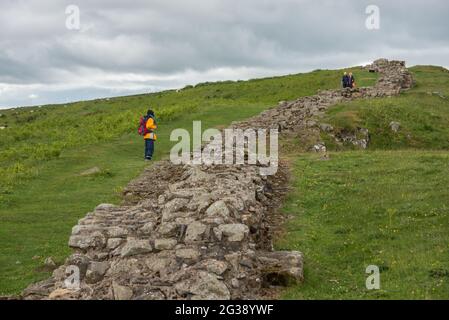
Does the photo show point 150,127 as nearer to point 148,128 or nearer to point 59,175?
point 148,128

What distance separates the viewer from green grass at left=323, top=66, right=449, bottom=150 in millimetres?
36500

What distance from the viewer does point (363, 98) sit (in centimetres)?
4541

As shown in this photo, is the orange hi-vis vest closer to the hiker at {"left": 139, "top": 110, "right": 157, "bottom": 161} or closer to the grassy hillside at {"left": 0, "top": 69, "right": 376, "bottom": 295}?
the hiker at {"left": 139, "top": 110, "right": 157, "bottom": 161}

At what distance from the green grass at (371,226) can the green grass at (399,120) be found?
30.4ft

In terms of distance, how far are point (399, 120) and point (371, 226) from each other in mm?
22986

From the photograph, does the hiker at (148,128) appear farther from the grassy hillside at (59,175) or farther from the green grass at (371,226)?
the green grass at (371,226)

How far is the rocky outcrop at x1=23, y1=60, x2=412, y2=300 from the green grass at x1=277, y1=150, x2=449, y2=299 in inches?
38.8

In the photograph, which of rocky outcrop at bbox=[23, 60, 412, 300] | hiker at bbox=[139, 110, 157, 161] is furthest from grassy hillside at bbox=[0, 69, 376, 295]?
rocky outcrop at bbox=[23, 60, 412, 300]

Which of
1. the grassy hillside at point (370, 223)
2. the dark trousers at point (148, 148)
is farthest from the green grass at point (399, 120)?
the dark trousers at point (148, 148)

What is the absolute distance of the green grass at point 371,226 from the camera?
13070 millimetres

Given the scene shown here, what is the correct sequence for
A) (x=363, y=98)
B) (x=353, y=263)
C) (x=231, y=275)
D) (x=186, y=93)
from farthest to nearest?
(x=186, y=93) → (x=363, y=98) → (x=353, y=263) → (x=231, y=275)

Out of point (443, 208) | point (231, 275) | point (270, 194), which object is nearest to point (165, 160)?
point (270, 194)
